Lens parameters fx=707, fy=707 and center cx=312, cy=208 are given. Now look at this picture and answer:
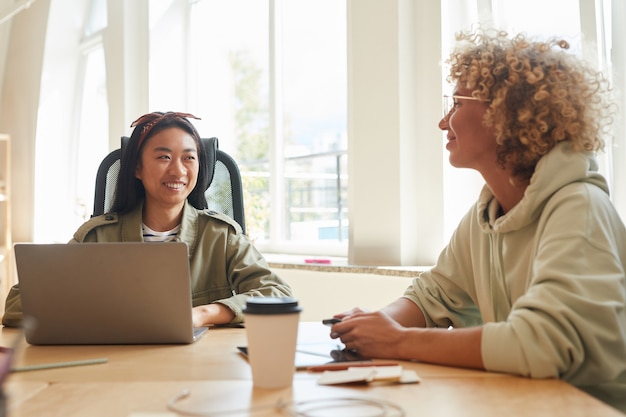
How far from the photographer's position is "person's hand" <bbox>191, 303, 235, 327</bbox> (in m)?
1.78

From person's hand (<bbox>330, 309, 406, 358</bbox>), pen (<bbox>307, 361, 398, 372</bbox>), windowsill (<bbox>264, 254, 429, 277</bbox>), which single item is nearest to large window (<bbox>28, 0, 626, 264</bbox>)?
windowsill (<bbox>264, 254, 429, 277</bbox>)

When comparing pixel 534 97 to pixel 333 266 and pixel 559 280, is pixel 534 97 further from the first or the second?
pixel 333 266

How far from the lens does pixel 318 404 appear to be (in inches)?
40.7

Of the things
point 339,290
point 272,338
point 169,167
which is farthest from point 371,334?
point 339,290

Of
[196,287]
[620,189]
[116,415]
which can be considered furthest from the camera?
[620,189]

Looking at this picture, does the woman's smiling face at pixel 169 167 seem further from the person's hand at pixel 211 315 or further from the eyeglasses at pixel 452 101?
the eyeglasses at pixel 452 101

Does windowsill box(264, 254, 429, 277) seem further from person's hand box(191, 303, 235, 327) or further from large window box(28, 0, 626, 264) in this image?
person's hand box(191, 303, 235, 327)

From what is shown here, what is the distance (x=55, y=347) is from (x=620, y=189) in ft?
6.46

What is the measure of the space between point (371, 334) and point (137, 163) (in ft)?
3.78

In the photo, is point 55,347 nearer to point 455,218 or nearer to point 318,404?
point 318,404

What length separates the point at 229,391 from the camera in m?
1.12

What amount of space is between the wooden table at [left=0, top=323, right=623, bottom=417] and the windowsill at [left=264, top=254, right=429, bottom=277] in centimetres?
184

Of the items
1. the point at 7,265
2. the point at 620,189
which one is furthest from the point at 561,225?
the point at 7,265

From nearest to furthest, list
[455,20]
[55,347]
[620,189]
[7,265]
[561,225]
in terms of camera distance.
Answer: [561,225] → [55,347] → [620,189] → [455,20] → [7,265]
